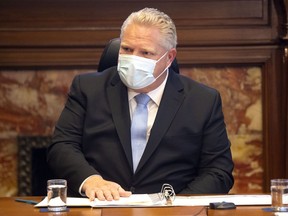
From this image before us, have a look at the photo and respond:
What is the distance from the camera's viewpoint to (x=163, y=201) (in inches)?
88.7

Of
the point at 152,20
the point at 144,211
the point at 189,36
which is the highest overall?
the point at 189,36

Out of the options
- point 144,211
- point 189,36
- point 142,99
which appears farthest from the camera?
point 189,36

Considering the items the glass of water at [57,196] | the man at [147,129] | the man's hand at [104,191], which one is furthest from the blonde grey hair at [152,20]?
the glass of water at [57,196]

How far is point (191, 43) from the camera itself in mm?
4168

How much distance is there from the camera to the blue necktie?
2.76m

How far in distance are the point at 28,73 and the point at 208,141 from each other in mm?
1736

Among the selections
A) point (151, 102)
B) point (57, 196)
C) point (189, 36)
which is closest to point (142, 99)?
point (151, 102)

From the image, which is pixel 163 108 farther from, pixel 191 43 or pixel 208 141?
pixel 191 43

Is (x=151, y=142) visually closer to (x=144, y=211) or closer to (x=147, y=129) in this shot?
(x=147, y=129)

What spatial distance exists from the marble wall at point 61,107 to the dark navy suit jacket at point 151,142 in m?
1.31

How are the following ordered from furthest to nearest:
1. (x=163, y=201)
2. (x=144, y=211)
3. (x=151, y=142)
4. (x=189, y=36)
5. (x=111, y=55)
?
(x=189, y=36) < (x=111, y=55) < (x=151, y=142) < (x=163, y=201) < (x=144, y=211)

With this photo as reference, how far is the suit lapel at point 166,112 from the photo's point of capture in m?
2.72

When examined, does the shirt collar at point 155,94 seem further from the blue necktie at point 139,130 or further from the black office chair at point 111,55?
the black office chair at point 111,55

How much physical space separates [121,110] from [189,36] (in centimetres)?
148
